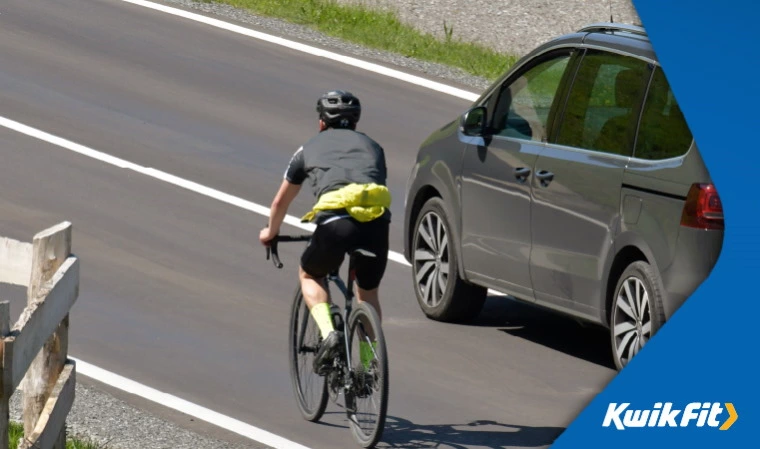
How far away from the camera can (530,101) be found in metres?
11.2

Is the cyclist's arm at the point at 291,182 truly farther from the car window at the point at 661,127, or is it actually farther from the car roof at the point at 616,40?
the car roof at the point at 616,40

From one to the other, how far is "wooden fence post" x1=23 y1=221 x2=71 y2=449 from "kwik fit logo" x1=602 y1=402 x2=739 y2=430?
9.34ft

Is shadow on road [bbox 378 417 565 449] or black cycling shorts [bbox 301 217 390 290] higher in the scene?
black cycling shorts [bbox 301 217 390 290]

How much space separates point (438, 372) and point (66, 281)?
368cm

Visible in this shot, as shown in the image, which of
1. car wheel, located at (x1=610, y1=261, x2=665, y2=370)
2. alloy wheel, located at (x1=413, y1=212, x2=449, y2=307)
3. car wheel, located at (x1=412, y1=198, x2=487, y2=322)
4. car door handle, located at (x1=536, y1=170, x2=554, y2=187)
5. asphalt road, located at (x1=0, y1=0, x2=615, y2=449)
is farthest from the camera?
alloy wheel, located at (x1=413, y1=212, x2=449, y2=307)

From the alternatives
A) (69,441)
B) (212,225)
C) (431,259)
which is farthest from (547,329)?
(69,441)

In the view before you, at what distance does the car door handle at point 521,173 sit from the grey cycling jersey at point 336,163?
1.68m

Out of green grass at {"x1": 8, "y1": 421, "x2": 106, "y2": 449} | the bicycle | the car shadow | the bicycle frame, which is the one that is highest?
the bicycle frame

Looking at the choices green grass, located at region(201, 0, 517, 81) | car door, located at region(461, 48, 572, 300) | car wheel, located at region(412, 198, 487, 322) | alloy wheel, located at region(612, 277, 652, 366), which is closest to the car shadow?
car wheel, located at region(412, 198, 487, 322)

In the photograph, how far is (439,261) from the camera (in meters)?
11.8

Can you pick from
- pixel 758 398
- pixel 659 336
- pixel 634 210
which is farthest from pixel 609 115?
pixel 758 398

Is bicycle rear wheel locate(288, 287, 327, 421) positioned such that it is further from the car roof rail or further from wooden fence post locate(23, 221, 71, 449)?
the car roof rail

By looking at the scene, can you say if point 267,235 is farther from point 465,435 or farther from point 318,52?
point 318,52

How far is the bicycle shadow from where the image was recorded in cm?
908
